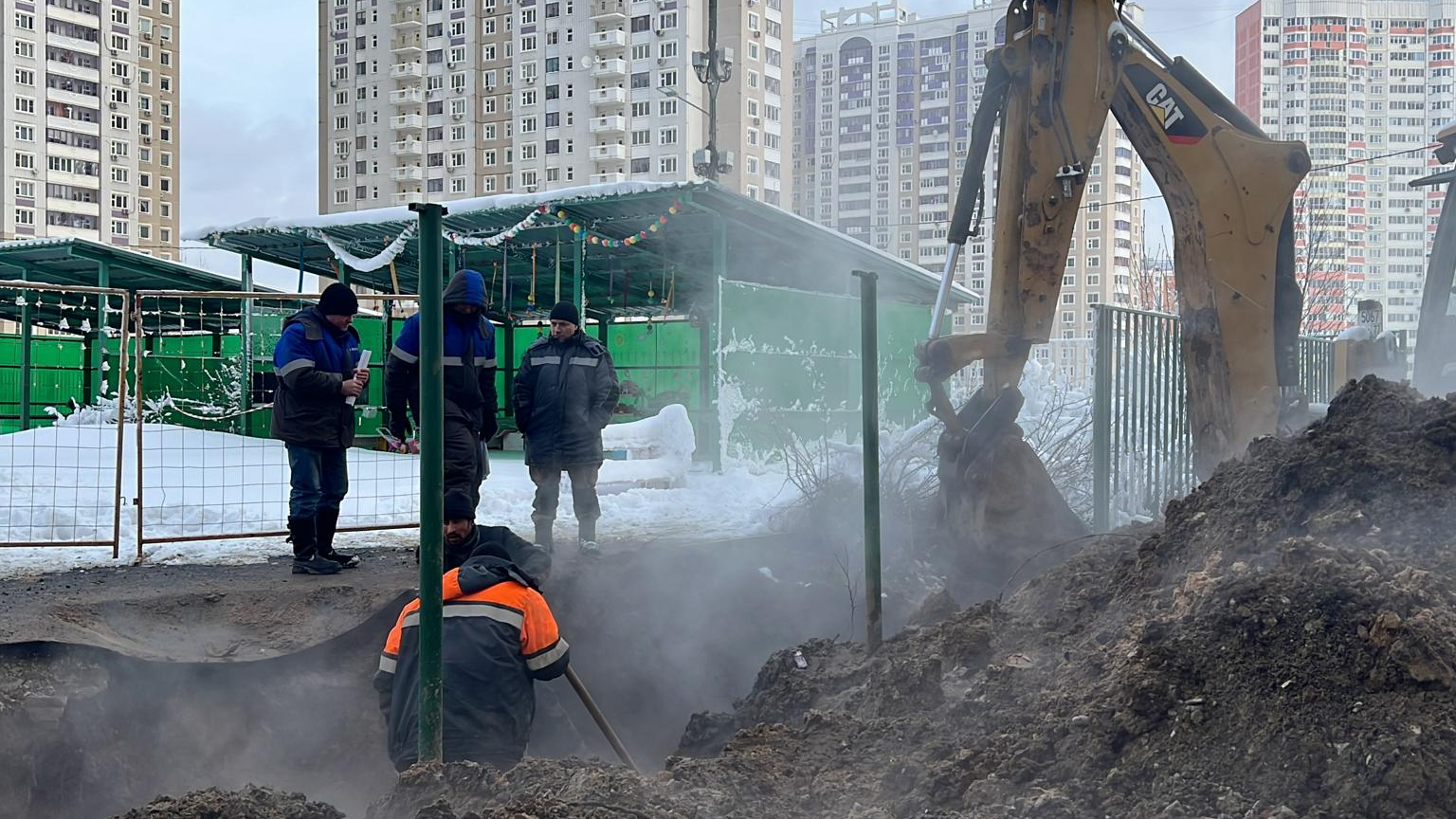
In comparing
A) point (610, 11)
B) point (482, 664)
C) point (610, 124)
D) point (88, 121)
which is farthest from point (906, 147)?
point (482, 664)

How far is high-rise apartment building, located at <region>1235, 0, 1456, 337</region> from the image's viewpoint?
34.7m

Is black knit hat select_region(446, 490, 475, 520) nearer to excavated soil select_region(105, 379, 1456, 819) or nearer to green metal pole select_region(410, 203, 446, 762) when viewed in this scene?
excavated soil select_region(105, 379, 1456, 819)

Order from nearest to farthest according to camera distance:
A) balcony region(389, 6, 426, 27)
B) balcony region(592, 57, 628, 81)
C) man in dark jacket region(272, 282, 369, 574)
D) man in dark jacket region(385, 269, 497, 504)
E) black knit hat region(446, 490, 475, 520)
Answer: black knit hat region(446, 490, 475, 520) < man in dark jacket region(385, 269, 497, 504) < man in dark jacket region(272, 282, 369, 574) < balcony region(592, 57, 628, 81) < balcony region(389, 6, 426, 27)

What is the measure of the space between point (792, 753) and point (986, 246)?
50765mm

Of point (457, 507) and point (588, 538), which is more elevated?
point (457, 507)

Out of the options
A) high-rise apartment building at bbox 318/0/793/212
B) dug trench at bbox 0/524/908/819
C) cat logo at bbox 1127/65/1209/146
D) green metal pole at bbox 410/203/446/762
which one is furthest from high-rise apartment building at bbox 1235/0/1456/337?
green metal pole at bbox 410/203/446/762

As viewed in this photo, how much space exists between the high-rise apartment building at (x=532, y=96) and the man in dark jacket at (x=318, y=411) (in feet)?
164

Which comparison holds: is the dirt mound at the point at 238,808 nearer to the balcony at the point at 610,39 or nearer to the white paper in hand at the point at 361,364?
the white paper in hand at the point at 361,364

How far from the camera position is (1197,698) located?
9.23 feet

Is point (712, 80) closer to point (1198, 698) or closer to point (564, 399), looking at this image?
point (564, 399)

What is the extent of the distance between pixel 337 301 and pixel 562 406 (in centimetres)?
150

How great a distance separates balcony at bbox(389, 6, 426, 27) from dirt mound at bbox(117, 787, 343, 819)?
72.0 metres

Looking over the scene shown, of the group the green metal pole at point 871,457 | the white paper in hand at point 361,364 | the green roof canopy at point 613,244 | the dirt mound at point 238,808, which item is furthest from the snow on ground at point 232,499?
the dirt mound at point 238,808

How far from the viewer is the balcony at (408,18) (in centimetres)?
6875
